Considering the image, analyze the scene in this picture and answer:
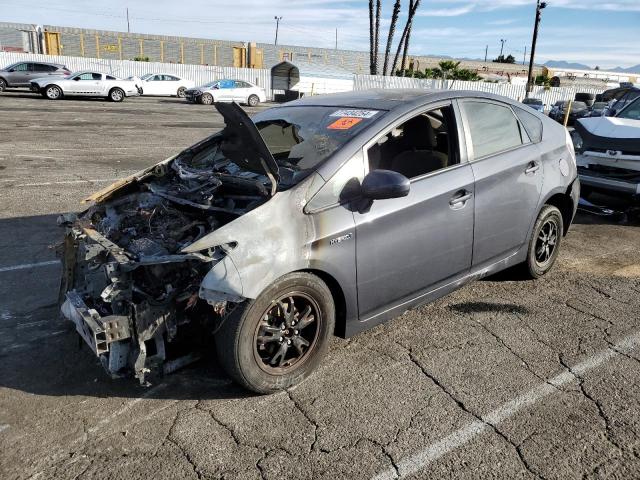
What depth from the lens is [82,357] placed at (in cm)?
359

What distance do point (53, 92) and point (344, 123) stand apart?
26.1 metres

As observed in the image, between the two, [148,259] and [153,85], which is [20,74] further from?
[148,259]

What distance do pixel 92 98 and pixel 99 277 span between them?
28.1 m

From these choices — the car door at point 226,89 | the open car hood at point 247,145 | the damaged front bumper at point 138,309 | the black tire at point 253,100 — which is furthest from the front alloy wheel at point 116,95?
the damaged front bumper at point 138,309

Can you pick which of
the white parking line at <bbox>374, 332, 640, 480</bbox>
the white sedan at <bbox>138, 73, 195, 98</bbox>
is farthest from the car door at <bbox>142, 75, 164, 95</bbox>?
the white parking line at <bbox>374, 332, 640, 480</bbox>

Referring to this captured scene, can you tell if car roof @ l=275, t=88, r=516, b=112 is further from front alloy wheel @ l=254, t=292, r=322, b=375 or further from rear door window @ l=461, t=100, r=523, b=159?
front alloy wheel @ l=254, t=292, r=322, b=375

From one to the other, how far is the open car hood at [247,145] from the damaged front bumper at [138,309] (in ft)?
2.10

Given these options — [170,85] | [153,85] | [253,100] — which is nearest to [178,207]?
[253,100]

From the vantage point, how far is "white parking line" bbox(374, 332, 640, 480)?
8.84ft

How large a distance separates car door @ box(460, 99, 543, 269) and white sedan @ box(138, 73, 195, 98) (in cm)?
2944

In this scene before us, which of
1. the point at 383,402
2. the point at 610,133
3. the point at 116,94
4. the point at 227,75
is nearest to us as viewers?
the point at 383,402

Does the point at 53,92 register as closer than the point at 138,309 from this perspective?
No

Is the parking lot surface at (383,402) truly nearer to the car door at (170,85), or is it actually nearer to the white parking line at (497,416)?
the white parking line at (497,416)

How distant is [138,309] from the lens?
2900 millimetres
